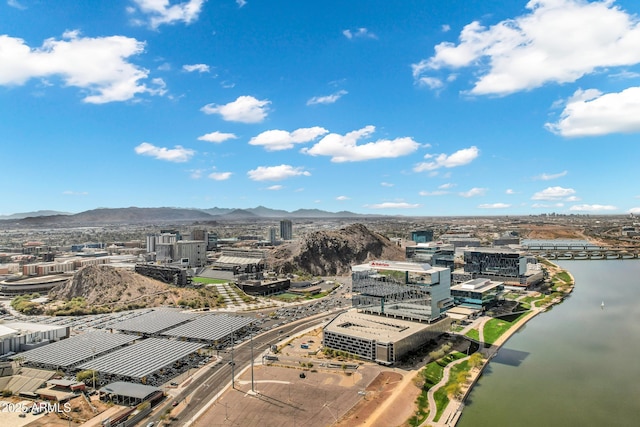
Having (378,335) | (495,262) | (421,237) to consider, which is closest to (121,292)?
→ (378,335)

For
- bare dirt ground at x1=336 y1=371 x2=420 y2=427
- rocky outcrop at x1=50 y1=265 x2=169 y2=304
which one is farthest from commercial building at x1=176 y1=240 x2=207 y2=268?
bare dirt ground at x1=336 y1=371 x2=420 y2=427

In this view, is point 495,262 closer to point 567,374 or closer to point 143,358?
point 567,374

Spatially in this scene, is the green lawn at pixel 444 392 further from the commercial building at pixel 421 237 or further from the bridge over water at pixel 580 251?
the bridge over water at pixel 580 251

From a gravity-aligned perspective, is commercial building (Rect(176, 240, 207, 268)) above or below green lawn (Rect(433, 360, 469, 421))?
above

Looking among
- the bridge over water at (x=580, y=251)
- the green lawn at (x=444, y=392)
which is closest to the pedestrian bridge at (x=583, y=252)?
the bridge over water at (x=580, y=251)

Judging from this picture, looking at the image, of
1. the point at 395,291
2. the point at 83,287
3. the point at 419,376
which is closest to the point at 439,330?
the point at 395,291

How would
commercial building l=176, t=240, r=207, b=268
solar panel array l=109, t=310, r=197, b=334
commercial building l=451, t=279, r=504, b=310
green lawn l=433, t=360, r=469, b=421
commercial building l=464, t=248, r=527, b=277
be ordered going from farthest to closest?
commercial building l=176, t=240, r=207, b=268
commercial building l=464, t=248, r=527, b=277
commercial building l=451, t=279, r=504, b=310
solar panel array l=109, t=310, r=197, b=334
green lawn l=433, t=360, r=469, b=421

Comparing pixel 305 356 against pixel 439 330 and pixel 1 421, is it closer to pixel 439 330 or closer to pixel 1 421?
pixel 439 330

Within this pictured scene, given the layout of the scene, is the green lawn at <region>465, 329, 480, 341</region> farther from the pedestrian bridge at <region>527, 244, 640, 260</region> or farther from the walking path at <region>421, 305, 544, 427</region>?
the pedestrian bridge at <region>527, 244, 640, 260</region>
